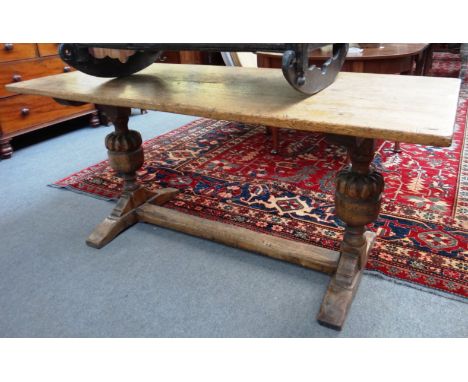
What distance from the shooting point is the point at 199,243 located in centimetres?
178

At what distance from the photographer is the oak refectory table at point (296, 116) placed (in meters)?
1.02

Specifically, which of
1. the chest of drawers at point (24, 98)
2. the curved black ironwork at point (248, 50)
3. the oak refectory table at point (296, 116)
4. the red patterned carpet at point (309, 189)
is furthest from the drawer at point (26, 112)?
the curved black ironwork at point (248, 50)

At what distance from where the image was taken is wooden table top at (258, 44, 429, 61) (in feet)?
7.78

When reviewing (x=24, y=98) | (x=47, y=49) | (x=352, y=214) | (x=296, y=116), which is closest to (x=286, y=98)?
(x=296, y=116)

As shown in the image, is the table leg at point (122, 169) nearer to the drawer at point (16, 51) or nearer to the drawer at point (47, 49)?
the drawer at point (16, 51)

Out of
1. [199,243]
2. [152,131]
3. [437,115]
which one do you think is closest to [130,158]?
[199,243]

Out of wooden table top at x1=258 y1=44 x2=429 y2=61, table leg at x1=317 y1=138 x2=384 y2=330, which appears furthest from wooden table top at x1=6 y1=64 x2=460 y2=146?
wooden table top at x1=258 y1=44 x2=429 y2=61

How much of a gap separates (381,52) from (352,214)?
1596mm

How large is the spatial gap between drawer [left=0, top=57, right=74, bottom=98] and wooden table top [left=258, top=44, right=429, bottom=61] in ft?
5.98

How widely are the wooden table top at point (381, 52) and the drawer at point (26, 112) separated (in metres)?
1.86

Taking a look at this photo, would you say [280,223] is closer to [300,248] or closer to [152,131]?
[300,248]

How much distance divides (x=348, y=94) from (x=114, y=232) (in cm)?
120

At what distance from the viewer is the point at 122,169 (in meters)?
1.88

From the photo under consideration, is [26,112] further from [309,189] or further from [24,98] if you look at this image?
[309,189]
